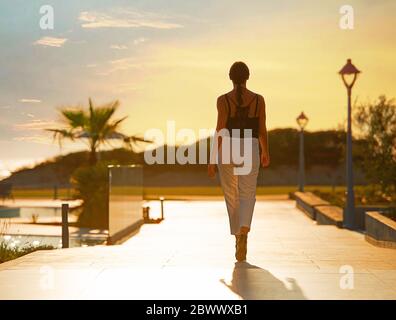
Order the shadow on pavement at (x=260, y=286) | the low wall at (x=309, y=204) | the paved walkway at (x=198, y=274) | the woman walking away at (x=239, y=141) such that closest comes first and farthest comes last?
the shadow on pavement at (x=260, y=286) < the paved walkway at (x=198, y=274) < the woman walking away at (x=239, y=141) < the low wall at (x=309, y=204)

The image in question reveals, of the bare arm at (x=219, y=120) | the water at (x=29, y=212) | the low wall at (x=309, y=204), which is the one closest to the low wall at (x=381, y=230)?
the bare arm at (x=219, y=120)

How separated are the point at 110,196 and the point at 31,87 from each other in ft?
11.3

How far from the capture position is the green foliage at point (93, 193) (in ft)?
71.2

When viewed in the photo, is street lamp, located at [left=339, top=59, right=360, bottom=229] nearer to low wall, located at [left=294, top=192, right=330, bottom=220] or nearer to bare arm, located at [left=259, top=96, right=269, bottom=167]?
low wall, located at [left=294, top=192, right=330, bottom=220]

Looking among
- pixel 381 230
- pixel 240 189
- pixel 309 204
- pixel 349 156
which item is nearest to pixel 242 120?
pixel 240 189

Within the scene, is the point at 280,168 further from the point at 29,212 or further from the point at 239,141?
the point at 239,141

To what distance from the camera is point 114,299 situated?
621 centimetres

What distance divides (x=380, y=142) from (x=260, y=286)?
73.4ft

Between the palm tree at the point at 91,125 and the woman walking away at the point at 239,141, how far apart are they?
1737cm

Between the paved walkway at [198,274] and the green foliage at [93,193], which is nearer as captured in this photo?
the paved walkway at [198,274]

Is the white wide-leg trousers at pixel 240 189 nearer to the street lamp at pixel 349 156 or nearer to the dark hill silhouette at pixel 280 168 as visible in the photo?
the street lamp at pixel 349 156

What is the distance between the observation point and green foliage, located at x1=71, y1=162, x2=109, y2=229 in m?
21.7

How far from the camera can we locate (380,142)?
2859cm
